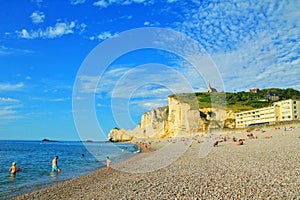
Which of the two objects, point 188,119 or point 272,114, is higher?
point 272,114

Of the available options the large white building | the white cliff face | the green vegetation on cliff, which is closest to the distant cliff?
the white cliff face

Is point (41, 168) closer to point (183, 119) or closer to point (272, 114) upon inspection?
point (183, 119)

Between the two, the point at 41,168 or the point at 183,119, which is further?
the point at 183,119

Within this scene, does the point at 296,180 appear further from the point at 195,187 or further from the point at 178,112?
the point at 178,112

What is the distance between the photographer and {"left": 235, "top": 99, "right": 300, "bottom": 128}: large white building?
5378 cm

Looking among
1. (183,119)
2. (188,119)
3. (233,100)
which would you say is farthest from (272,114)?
(233,100)

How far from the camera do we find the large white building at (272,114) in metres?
53.8

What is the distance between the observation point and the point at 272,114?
56.8 meters

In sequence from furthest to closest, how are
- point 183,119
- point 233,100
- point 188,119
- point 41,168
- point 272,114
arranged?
point 233,100
point 188,119
point 183,119
point 272,114
point 41,168

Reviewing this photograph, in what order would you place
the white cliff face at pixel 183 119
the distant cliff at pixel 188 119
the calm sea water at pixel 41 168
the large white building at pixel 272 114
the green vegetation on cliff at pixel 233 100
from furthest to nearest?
the green vegetation on cliff at pixel 233 100 < the white cliff face at pixel 183 119 < the distant cliff at pixel 188 119 < the large white building at pixel 272 114 < the calm sea water at pixel 41 168

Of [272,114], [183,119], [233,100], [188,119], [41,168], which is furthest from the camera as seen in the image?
[233,100]

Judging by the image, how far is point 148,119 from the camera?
314ft

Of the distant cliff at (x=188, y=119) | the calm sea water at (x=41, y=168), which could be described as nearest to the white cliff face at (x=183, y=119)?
the distant cliff at (x=188, y=119)

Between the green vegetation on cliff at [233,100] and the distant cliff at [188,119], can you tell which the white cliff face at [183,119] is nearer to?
the distant cliff at [188,119]
